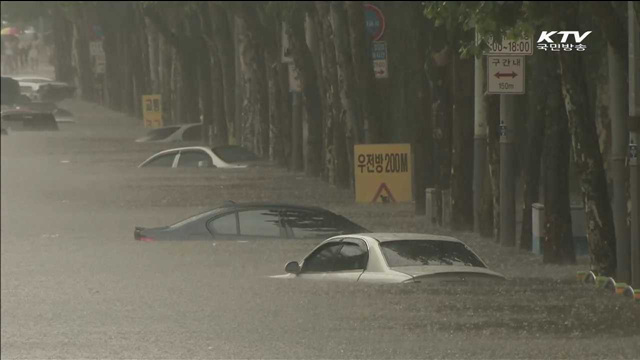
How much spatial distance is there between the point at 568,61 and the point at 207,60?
34862mm

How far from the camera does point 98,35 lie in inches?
3179

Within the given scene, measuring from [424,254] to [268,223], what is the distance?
358 inches

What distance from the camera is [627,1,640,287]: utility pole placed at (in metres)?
19.7

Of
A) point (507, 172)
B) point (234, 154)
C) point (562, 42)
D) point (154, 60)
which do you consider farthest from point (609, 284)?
point (154, 60)

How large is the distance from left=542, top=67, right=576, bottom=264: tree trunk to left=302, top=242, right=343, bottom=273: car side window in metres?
3.79

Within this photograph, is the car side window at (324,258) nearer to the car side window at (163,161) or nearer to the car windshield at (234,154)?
the car windshield at (234,154)

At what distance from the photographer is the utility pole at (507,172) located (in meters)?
26.0

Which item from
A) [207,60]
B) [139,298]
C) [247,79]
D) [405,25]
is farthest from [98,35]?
[139,298]

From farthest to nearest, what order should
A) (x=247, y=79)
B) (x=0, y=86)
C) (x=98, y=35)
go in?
1. (x=0, y=86)
2. (x=98, y=35)
3. (x=247, y=79)

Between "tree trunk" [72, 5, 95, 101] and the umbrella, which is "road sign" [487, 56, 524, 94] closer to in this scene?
"tree trunk" [72, 5, 95, 101]

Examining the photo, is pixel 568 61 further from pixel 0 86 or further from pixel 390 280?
pixel 0 86

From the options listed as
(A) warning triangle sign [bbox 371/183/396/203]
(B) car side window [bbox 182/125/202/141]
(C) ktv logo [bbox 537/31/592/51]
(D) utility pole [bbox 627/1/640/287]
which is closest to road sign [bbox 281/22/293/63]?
(A) warning triangle sign [bbox 371/183/396/203]

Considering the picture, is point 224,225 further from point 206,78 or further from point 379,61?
point 206,78

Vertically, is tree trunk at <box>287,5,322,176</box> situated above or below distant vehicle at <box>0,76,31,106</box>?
above
